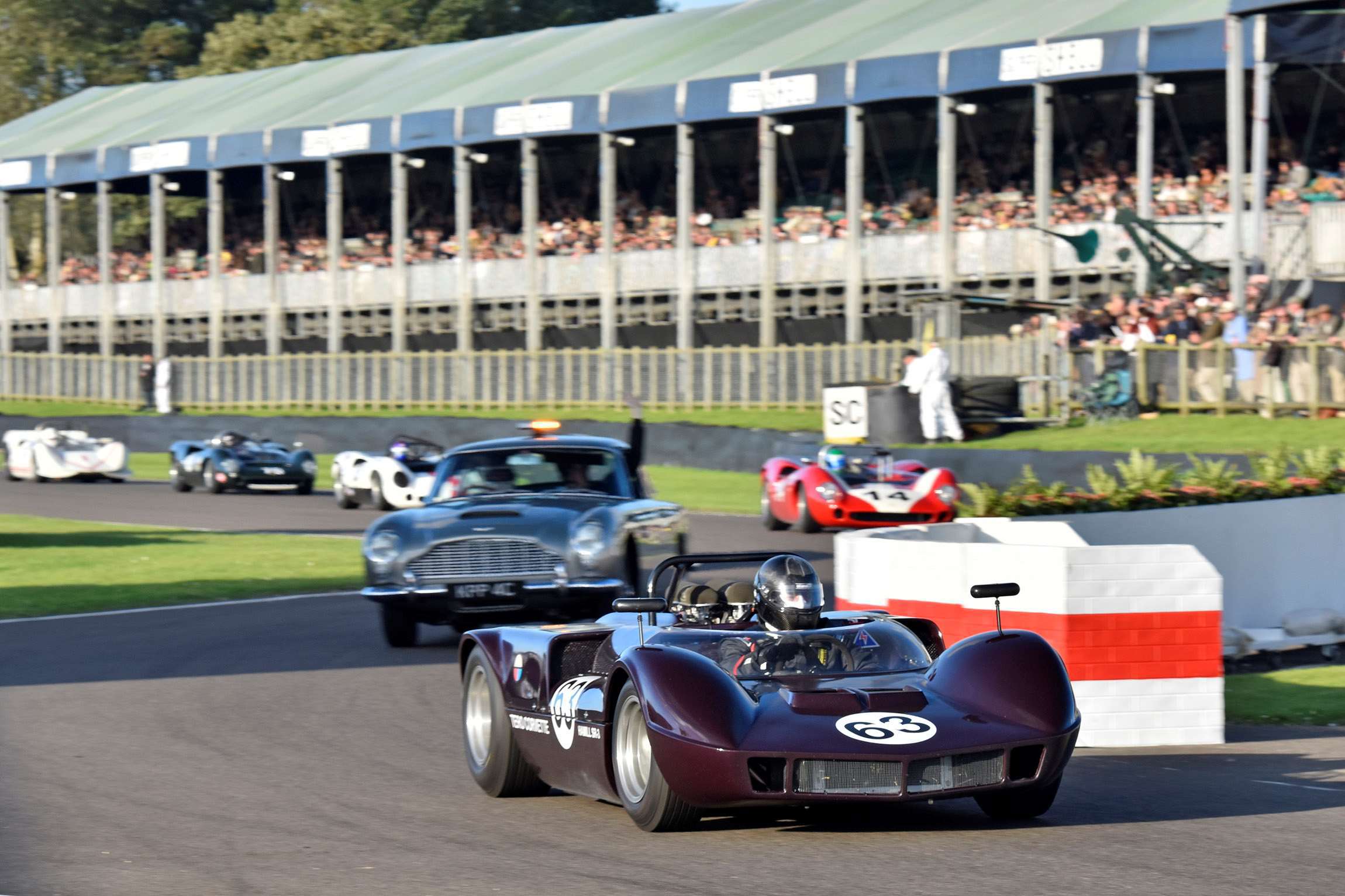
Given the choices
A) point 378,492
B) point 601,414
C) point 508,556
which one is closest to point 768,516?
point 378,492

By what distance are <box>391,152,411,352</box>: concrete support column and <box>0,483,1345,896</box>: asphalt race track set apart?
133 ft

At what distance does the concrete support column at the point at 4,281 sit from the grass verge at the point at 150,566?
3983 cm

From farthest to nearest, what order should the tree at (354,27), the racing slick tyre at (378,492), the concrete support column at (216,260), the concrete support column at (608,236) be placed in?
the tree at (354,27)
the concrete support column at (216,260)
the concrete support column at (608,236)
the racing slick tyre at (378,492)

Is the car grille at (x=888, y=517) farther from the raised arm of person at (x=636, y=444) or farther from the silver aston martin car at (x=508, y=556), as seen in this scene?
the silver aston martin car at (x=508, y=556)

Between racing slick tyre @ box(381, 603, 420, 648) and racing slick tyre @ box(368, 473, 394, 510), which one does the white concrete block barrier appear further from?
racing slick tyre @ box(368, 473, 394, 510)

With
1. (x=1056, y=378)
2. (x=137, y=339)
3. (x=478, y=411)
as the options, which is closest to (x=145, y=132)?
(x=137, y=339)

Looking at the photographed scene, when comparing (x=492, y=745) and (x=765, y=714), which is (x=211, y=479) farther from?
(x=765, y=714)

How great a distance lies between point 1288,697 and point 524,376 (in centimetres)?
3535

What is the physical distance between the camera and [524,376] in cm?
4541

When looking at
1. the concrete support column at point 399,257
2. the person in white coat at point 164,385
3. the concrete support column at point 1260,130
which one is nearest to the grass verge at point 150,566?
the concrete support column at point 1260,130

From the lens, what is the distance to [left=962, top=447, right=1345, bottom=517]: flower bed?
1241 centimetres

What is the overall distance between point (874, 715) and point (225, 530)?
18.8m

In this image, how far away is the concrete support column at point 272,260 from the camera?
5491cm

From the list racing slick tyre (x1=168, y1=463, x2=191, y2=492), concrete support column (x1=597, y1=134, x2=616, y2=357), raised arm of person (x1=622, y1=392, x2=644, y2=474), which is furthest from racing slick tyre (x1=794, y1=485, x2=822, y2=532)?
concrete support column (x1=597, y1=134, x2=616, y2=357)
